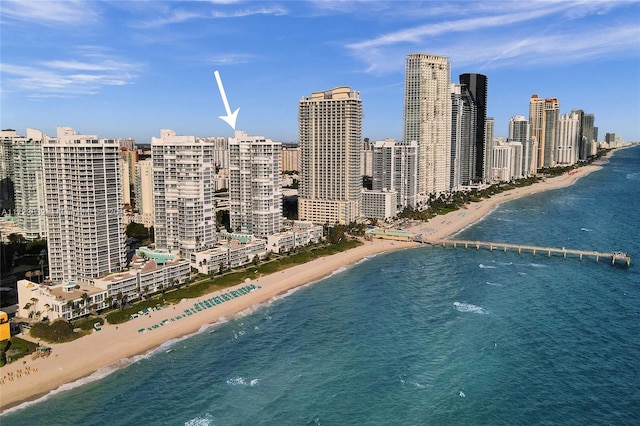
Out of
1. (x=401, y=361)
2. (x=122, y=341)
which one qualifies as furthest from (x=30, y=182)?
(x=401, y=361)

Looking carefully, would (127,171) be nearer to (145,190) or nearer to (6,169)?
(145,190)

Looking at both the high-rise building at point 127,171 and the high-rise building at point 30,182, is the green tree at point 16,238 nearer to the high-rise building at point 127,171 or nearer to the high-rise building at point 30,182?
the high-rise building at point 30,182

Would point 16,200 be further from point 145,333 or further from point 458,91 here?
point 458,91

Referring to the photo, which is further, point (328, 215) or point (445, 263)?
point (328, 215)

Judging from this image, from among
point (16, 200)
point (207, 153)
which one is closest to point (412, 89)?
point (207, 153)

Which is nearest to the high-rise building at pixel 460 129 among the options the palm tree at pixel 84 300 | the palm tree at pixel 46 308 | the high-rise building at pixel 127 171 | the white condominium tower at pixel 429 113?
the white condominium tower at pixel 429 113
